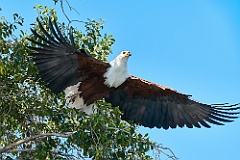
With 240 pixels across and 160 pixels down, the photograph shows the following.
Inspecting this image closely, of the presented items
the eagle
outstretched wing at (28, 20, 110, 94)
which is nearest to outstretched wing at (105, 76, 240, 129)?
the eagle

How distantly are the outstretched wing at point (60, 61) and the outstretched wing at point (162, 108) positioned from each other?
880mm

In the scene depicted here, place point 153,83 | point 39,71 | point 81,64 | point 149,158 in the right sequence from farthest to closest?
1. point 153,83
2. point 81,64
3. point 39,71
4. point 149,158

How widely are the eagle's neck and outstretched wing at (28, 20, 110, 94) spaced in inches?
3.8

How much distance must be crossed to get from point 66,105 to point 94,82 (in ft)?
1.74

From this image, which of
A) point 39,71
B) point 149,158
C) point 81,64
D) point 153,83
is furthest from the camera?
point 153,83

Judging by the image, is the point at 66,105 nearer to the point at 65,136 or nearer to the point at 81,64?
the point at 81,64

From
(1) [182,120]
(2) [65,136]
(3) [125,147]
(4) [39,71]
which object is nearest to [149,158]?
(3) [125,147]

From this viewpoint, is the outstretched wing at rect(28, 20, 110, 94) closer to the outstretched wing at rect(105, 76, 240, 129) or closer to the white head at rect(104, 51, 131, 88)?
Answer: the white head at rect(104, 51, 131, 88)

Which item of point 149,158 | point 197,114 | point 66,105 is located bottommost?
point 149,158

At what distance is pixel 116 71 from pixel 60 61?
2.72 ft

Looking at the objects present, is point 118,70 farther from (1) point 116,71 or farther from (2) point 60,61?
(2) point 60,61

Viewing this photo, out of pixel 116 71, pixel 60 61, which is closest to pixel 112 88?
pixel 116 71

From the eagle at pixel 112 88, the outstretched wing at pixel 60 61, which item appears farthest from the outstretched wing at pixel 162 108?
the outstretched wing at pixel 60 61

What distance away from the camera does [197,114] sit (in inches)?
349
